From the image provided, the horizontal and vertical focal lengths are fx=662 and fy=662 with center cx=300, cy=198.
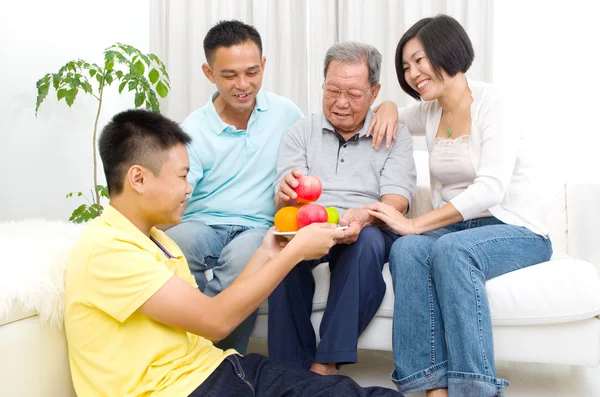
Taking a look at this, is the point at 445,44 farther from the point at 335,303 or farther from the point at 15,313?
the point at 15,313

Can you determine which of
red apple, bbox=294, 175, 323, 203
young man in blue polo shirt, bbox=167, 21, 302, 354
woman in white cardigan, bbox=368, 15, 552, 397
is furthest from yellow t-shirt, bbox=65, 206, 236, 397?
young man in blue polo shirt, bbox=167, 21, 302, 354

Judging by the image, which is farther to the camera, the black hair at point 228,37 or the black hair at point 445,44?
the black hair at point 228,37

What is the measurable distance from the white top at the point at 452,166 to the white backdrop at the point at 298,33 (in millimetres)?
1380

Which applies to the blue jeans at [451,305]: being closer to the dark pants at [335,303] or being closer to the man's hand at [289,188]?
the dark pants at [335,303]

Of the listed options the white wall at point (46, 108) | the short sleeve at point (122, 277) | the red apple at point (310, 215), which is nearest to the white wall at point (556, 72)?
the red apple at point (310, 215)

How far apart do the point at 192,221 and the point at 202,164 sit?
214mm

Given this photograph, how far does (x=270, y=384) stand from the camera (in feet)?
4.70

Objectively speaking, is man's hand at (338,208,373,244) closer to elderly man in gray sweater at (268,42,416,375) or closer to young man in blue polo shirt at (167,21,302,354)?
elderly man in gray sweater at (268,42,416,375)

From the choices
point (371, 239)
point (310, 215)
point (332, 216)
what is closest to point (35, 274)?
point (310, 215)

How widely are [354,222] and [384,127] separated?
417 millimetres

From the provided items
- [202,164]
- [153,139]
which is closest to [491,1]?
[202,164]

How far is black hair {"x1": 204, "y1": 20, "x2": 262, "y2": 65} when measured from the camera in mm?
2279

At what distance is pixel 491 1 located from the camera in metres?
3.34

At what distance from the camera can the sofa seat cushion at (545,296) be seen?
188 cm
